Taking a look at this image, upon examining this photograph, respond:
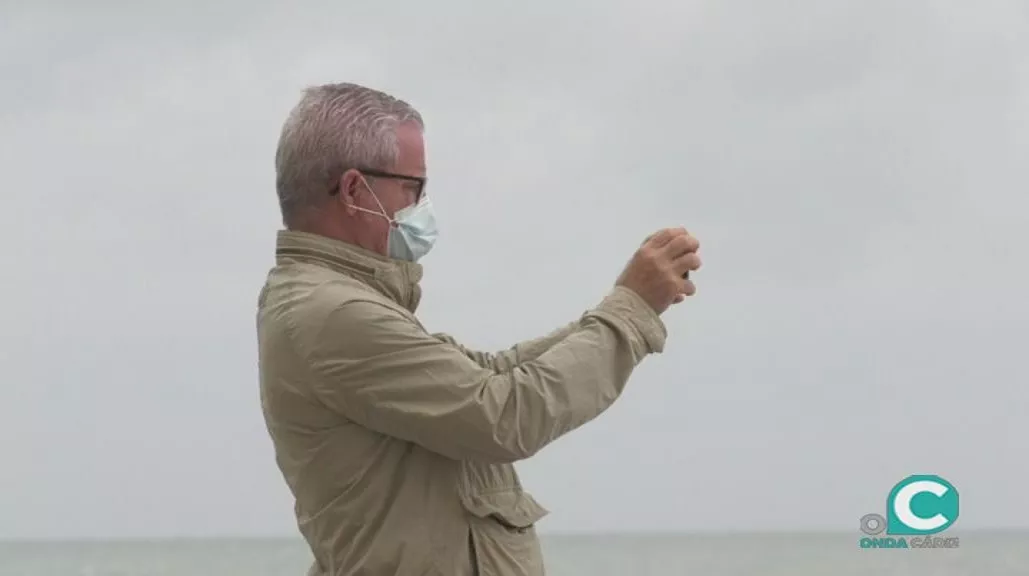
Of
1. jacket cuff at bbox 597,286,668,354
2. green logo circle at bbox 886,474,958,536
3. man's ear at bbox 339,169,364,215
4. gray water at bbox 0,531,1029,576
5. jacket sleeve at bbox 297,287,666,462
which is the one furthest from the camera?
gray water at bbox 0,531,1029,576

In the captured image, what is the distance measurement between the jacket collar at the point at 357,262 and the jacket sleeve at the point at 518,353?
178 millimetres

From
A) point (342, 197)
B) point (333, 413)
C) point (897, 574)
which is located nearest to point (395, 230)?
point (342, 197)

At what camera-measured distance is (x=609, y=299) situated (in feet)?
9.37

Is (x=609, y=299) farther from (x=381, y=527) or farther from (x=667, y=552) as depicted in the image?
(x=667, y=552)

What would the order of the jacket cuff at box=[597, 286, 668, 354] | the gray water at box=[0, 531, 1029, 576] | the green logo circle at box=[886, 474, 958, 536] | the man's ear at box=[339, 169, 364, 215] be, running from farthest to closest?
the gray water at box=[0, 531, 1029, 576]
the green logo circle at box=[886, 474, 958, 536]
the man's ear at box=[339, 169, 364, 215]
the jacket cuff at box=[597, 286, 668, 354]

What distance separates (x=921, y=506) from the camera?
1390cm

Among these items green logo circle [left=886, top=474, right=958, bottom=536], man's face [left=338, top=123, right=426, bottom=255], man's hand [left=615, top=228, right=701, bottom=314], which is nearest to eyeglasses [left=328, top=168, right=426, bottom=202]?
man's face [left=338, top=123, right=426, bottom=255]

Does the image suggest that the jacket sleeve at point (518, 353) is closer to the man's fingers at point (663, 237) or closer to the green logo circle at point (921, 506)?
the man's fingers at point (663, 237)

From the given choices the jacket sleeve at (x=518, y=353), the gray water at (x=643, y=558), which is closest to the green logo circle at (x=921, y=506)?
the jacket sleeve at (x=518, y=353)

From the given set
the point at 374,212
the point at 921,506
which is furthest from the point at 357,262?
the point at 921,506

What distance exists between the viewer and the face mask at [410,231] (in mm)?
2975

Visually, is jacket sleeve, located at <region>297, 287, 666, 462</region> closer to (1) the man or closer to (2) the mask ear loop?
(1) the man

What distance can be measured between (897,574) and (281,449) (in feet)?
88.6

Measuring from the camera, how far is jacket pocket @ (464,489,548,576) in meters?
2.83
